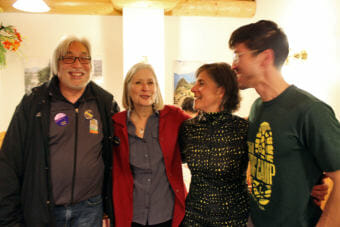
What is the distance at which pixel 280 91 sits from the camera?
126 cm

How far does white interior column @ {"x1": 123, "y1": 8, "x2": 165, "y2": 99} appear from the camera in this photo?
3932 millimetres

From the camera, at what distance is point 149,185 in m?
1.66

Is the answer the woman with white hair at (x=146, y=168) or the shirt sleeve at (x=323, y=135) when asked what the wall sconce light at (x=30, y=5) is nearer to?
the woman with white hair at (x=146, y=168)

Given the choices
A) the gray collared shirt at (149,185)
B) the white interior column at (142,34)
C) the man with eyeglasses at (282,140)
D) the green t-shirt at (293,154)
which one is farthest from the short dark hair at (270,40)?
the white interior column at (142,34)

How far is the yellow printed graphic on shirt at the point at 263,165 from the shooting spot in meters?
1.24

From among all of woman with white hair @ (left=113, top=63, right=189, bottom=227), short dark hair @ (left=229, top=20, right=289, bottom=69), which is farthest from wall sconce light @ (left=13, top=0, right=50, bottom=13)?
short dark hair @ (left=229, top=20, right=289, bottom=69)

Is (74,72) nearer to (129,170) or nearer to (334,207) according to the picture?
(129,170)

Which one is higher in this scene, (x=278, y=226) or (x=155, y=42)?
(x=155, y=42)

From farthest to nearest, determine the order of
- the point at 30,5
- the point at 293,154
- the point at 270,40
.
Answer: the point at 30,5, the point at 270,40, the point at 293,154

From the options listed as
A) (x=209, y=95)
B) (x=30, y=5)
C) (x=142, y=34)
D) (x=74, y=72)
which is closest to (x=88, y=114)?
(x=74, y=72)

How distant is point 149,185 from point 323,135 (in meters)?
1.09

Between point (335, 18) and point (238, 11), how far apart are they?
155 centimetres

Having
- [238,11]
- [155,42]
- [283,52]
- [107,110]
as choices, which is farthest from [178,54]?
[283,52]

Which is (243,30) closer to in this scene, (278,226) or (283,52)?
(283,52)
